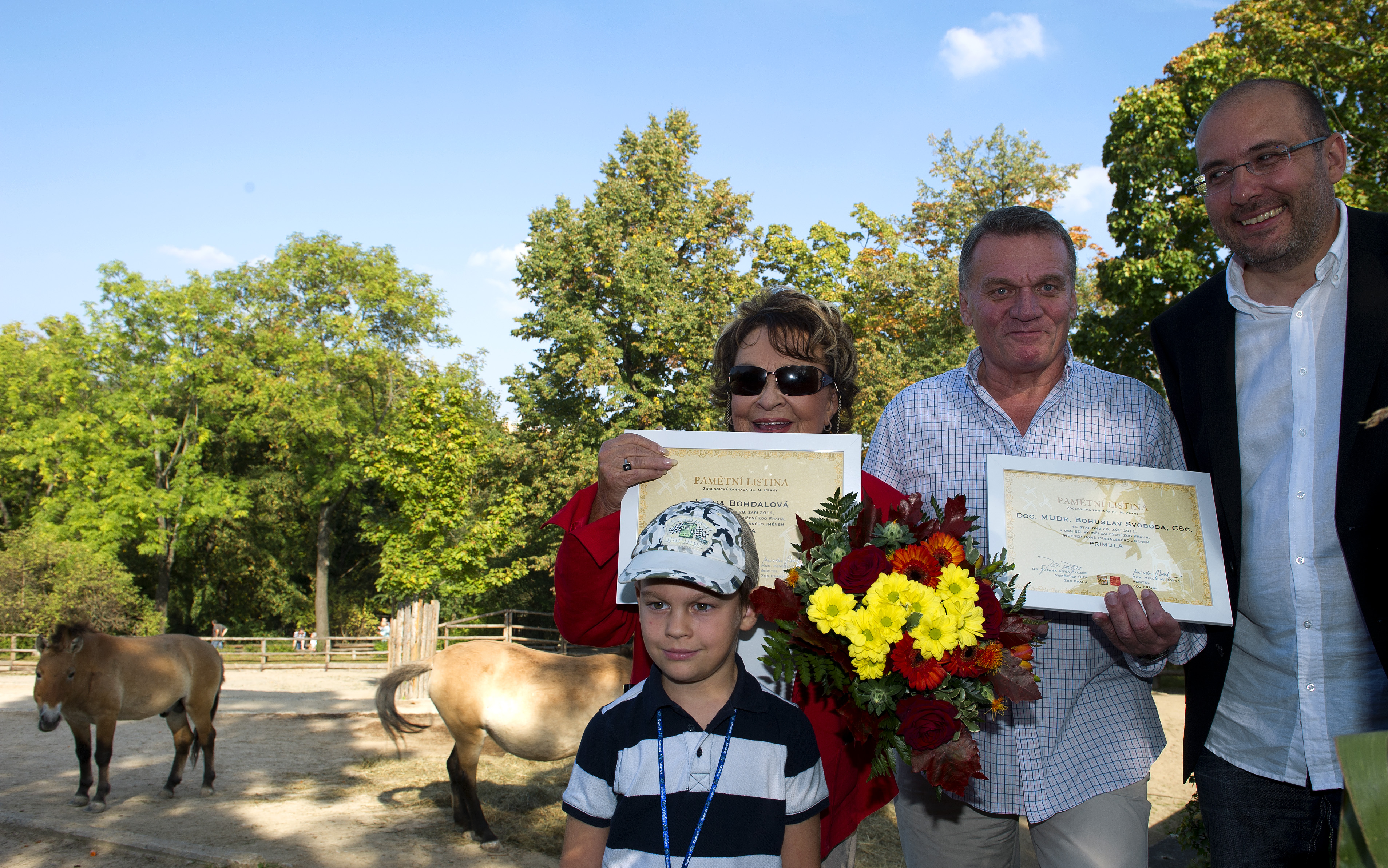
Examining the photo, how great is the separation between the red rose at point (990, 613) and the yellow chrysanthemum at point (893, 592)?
7.3 inches

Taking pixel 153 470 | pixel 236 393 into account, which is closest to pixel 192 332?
pixel 236 393

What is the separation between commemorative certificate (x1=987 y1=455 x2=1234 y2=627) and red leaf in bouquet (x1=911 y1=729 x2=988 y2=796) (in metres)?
0.54

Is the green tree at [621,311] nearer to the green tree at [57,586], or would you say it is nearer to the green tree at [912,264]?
the green tree at [912,264]

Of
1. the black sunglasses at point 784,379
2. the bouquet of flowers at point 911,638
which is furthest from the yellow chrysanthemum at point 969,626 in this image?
the black sunglasses at point 784,379

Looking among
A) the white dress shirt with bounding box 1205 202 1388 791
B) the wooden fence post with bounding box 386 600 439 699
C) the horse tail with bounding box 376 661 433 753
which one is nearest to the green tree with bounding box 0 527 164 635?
the wooden fence post with bounding box 386 600 439 699

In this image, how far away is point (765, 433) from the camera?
2.69 metres

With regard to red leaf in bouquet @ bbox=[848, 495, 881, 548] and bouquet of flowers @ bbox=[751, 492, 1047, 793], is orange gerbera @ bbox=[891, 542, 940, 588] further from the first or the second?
red leaf in bouquet @ bbox=[848, 495, 881, 548]

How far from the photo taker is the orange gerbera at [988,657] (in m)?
2.12

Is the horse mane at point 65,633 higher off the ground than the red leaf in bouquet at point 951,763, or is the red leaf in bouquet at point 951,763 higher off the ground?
the red leaf in bouquet at point 951,763

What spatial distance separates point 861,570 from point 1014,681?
0.46 metres

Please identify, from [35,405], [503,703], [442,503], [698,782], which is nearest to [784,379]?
[698,782]

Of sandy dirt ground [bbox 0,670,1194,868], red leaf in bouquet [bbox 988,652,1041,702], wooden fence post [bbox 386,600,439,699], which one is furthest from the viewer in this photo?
wooden fence post [bbox 386,600,439,699]

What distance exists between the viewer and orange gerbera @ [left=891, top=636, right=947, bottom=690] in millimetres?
2070

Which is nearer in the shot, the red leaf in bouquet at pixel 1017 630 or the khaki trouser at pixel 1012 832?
the red leaf in bouquet at pixel 1017 630
